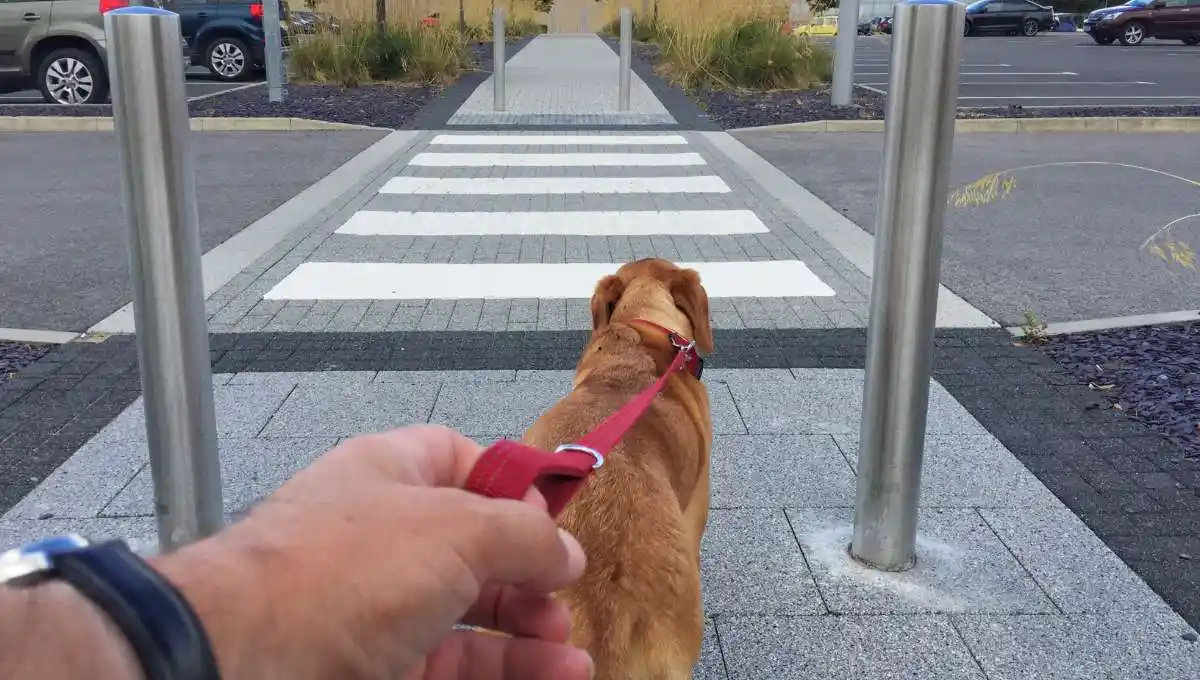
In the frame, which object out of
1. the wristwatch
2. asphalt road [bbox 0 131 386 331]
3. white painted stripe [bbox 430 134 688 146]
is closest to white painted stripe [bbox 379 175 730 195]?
asphalt road [bbox 0 131 386 331]

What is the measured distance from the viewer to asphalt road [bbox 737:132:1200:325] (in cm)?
617

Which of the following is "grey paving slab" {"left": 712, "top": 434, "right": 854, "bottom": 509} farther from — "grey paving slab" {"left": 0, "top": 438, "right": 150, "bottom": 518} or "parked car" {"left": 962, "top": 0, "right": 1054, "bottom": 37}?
"parked car" {"left": 962, "top": 0, "right": 1054, "bottom": 37}

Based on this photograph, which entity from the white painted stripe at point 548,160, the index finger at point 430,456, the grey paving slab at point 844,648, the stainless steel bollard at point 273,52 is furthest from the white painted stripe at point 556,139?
the index finger at point 430,456

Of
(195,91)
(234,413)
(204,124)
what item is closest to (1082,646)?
(234,413)

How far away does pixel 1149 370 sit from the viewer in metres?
4.73

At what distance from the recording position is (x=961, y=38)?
2723 millimetres

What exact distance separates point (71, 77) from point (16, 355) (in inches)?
490

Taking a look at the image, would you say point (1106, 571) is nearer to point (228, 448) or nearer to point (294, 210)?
point (228, 448)

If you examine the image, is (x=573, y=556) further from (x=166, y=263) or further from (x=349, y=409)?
(x=349, y=409)

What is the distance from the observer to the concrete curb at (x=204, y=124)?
525 inches

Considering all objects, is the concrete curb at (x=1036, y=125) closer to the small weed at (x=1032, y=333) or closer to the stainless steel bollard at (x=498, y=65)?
the stainless steel bollard at (x=498, y=65)

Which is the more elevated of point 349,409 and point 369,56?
point 369,56

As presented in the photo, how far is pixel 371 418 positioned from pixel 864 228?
5.06 metres

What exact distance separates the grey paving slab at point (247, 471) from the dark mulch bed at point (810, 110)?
10.7 m
